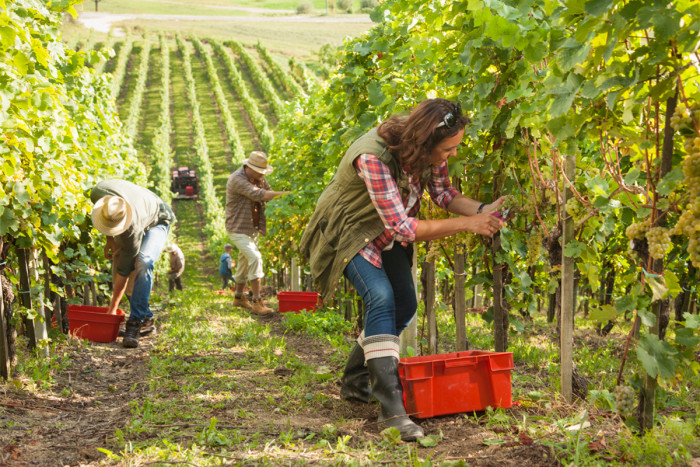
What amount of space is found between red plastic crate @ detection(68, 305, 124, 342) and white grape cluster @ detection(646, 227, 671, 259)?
4396mm

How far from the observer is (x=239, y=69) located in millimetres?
51281

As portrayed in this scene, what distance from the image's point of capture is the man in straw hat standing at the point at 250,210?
7.06 metres

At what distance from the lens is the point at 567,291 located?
2.95 m

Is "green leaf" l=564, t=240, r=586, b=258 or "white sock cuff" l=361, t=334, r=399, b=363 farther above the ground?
"green leaf" l=564, t=240, r=586, b=258

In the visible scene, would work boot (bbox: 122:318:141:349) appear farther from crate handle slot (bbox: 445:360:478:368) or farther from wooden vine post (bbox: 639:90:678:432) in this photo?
wooden vine post (bbox: 639:90:678:432)

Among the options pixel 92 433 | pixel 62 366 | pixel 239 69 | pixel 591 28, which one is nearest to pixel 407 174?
pixel 591 28

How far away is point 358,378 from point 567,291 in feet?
3.79

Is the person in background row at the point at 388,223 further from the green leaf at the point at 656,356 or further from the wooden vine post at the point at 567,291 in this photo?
the green leaf at the point at 656,356

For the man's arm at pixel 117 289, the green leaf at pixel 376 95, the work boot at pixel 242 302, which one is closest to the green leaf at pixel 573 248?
the green leaf at pixel 376 95

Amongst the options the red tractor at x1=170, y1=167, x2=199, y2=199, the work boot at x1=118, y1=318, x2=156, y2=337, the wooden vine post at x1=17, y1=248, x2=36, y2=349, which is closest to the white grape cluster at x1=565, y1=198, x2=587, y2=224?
the wooden vine post at x1=17, y1=248, x2=36, y2=349

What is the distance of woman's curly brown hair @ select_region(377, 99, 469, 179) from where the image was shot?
2.75 meters

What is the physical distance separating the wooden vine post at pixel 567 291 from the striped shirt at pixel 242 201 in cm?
458

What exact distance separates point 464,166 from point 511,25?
3.90ft

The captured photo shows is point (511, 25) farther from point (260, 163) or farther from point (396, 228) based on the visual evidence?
point (260, 163)
